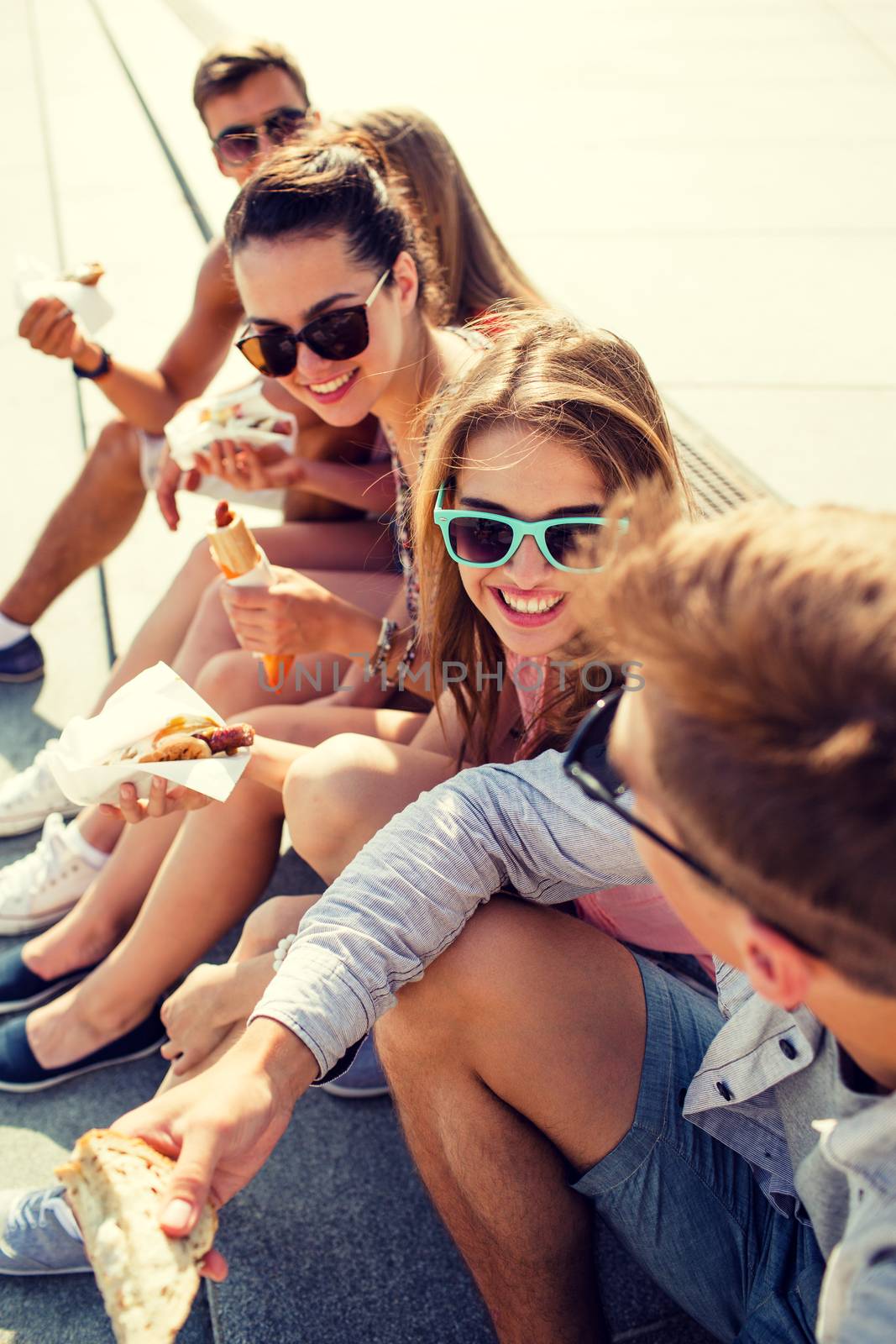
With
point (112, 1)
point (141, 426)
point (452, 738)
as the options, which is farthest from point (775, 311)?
point (112, 1)

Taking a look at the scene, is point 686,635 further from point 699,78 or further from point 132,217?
point 699,78

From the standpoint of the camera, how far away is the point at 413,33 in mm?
8297

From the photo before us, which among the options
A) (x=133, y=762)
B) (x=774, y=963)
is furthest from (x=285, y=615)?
(x=774, y=963)

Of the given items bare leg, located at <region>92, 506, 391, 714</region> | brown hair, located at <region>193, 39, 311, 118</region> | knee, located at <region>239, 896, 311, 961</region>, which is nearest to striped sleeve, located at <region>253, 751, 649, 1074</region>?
knee, located at <region>239, 896, 311, 961</region>

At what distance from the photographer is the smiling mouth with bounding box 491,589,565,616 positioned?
1.86 meters

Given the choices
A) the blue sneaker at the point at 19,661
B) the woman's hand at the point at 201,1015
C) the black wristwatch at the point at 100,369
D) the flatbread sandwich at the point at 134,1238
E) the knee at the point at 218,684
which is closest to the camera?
the flatbread sandwich at the point at 134,1238

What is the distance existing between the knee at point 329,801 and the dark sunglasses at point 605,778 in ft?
1.70

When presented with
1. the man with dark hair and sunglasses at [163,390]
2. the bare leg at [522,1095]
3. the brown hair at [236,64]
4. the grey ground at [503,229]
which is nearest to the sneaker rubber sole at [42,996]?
the grey ground at [503,229]

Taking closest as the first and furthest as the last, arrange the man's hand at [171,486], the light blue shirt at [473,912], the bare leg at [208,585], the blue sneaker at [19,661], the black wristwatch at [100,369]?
1. the light blue shirt at [473,912]
2. the bare leg at [208,585]
3. the man's hand at [171,486]
4. the black wristwatch at [100,369]
5. the blue sneaker at [19,661]

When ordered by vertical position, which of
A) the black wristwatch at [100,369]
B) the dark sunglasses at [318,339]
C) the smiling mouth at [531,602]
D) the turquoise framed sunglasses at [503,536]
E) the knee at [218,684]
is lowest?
the knee at [218,684]

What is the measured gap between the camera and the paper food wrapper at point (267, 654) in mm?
2301

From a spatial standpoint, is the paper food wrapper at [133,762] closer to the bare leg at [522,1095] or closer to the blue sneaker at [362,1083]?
the bare leg at [522,1095]

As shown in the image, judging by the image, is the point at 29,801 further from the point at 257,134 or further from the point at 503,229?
the point at 503,229

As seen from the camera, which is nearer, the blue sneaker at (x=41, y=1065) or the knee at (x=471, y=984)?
the knee at (x=471, y=984)
